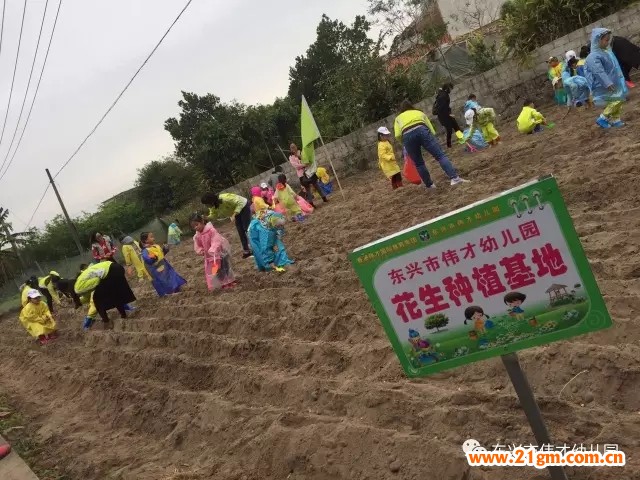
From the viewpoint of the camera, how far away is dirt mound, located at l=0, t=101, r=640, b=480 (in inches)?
121

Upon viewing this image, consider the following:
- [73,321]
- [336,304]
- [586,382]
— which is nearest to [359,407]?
[586,382]

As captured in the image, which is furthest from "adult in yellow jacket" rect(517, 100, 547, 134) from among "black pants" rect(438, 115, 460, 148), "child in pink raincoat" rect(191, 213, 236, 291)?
"child in pink raincoat" rect(191, 213, 236, 291)

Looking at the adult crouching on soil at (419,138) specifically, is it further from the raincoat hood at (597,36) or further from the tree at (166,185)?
the tree at (166,185)

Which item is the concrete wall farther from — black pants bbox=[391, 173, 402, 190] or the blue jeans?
the blue jeans

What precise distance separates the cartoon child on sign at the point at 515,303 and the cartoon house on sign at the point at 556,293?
0.09m

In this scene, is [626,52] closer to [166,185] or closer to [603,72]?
[603,72]

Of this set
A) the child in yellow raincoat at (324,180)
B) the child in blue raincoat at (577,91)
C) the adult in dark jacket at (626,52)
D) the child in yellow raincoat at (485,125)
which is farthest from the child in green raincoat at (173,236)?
the adult in dark jacket at (626,52)

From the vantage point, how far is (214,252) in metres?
8.29

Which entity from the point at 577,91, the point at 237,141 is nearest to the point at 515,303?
the point at 577,91

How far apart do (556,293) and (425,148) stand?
6.56 meters

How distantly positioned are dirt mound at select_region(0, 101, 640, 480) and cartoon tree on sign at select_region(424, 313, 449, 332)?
1.04m

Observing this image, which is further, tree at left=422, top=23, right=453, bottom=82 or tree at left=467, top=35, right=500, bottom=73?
tree at left=422, top=23, right=453, bottom=82

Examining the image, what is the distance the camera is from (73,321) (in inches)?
482

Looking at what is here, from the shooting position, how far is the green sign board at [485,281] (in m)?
1.88
